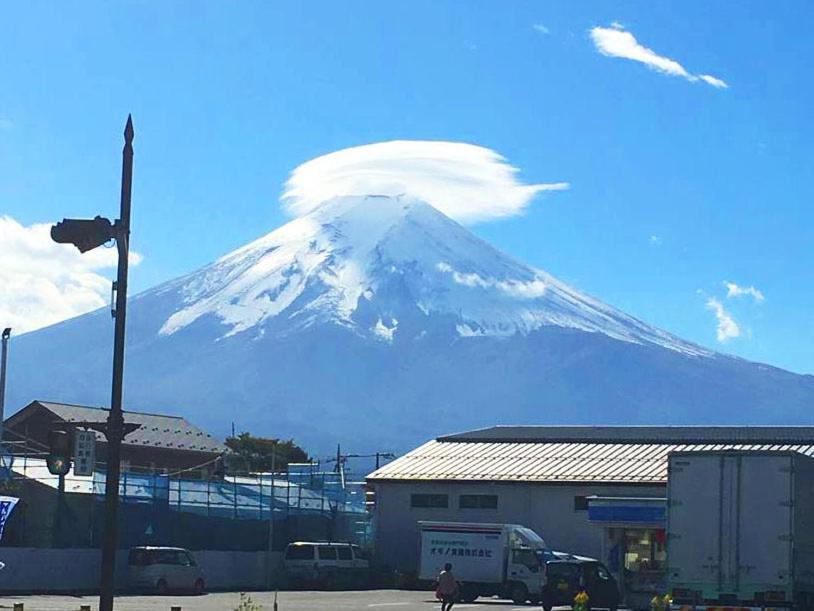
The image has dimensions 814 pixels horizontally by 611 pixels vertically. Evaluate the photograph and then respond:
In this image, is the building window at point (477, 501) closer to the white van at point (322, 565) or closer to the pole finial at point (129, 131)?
the white van at point (322, 565)

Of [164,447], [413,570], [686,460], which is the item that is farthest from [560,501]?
[164,447]

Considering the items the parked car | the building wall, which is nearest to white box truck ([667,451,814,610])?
the parked car

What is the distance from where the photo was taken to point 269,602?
40906 millimetres

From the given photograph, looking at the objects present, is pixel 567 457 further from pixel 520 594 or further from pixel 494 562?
pixel 520 594

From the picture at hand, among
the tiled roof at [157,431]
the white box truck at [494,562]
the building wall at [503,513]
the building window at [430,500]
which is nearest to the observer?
the white box truck at [494,562]

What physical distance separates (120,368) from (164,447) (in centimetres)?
6778

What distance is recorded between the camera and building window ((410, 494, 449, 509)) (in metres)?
56.9

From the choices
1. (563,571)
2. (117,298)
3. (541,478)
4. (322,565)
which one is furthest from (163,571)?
(117,298)

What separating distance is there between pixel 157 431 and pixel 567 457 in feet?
112

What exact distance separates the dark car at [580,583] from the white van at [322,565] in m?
13.2

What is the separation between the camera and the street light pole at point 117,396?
1711 centimetres

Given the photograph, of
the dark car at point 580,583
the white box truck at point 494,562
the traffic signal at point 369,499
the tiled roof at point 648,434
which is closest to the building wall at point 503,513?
the traffic signal at point 369,499

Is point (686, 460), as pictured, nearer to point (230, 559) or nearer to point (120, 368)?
point (120, 368)

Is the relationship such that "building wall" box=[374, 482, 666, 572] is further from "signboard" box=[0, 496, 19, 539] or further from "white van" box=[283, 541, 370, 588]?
"signboard" box=[0, 496, 19, 539]
